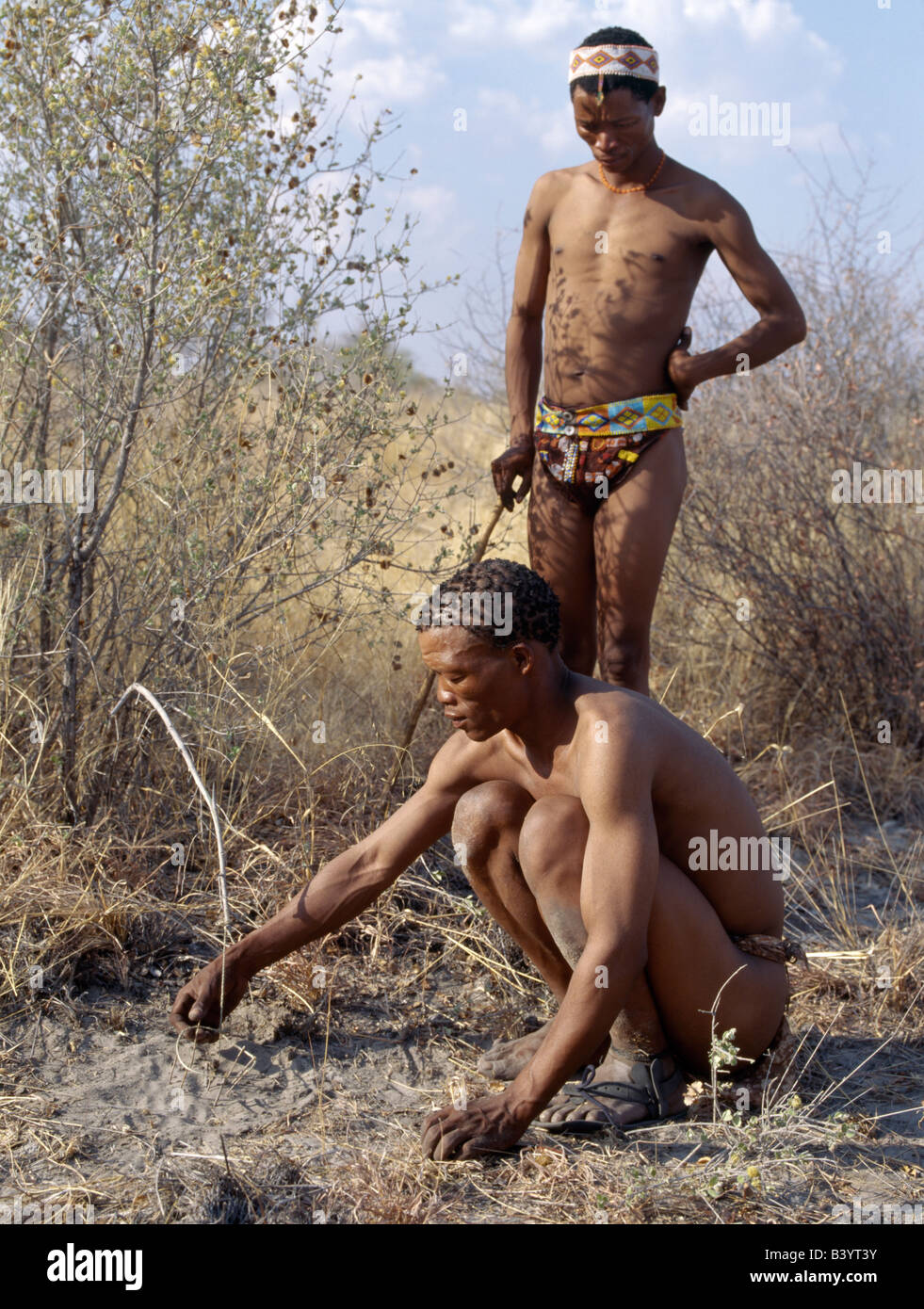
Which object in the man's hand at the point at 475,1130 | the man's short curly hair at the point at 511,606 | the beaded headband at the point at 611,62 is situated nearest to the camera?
the man's hand at the point at 475,1130

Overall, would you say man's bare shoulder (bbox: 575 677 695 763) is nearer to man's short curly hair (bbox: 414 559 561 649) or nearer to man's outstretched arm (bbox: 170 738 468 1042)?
man's short curly hair (bbox: 414 559 561 649)

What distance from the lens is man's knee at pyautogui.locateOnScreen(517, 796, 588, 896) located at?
2467mm

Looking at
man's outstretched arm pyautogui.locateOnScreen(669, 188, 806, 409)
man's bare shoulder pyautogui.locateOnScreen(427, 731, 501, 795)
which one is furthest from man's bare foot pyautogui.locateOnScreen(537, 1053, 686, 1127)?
man's outstretched arm pyautogui.locateOnScreen(669, 188, 806, 409)

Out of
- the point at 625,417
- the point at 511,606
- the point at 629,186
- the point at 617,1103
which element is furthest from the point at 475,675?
the point at 629,186

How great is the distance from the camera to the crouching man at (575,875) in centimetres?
231

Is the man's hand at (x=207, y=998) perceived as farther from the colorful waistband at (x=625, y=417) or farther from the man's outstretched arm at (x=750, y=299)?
the man's outstretched arm at (x=750, y=299)

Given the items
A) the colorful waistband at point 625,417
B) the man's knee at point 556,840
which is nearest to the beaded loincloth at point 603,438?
the colorful waistband at point 625,417

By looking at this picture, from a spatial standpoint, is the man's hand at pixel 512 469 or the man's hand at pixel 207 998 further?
the man's hand at pixel 512 469

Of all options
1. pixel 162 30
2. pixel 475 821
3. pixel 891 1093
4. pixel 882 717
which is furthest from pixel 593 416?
pixel 882 717

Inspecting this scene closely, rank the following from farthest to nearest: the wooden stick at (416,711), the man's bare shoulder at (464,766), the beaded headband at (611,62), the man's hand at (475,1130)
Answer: the wooden stick at (416,711)
the beaded headband at (611,62)
the man's bare shoulder at (464,766)
the man's hand at (475,1130)

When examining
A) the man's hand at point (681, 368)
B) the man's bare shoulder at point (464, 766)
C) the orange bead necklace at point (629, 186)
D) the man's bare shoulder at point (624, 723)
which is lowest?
the man's bare shoulder at point (464, 766)

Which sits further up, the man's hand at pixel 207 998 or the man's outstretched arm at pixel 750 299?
the man's outstretched arm at pixel 750 299

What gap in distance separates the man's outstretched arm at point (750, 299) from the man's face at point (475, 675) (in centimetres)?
126

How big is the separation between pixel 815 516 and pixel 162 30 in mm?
3158
